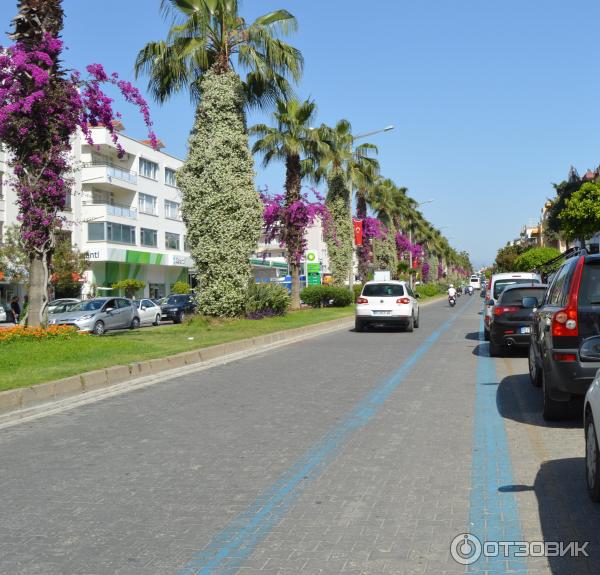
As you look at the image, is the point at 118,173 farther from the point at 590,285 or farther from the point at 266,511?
the point at 266,511

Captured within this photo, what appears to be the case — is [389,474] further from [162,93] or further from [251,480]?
[162,93]

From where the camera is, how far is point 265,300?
27.9 m

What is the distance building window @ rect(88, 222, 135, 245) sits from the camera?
184ft

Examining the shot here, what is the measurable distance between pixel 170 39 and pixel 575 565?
23984 millimetres

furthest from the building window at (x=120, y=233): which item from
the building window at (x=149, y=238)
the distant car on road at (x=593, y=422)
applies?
the distant car on road at (x=593, y=422)

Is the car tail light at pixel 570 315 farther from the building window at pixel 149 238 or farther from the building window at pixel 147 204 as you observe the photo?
the building window at pixel 147 204

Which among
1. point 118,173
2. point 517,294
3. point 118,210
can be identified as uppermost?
point 118,173

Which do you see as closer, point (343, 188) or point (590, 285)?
point (590, 285)

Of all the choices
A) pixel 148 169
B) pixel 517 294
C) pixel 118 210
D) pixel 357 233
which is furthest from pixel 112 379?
pixel 148 169

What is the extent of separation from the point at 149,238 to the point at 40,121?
48.5 metres

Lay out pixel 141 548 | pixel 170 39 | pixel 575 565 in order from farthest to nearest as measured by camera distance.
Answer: pixel 170 39, pixel 141 548, pixel 575 565

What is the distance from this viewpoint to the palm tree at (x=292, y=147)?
35281mm

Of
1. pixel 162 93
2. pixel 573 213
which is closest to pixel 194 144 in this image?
pixel 162 93

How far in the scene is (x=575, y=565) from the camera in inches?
157
